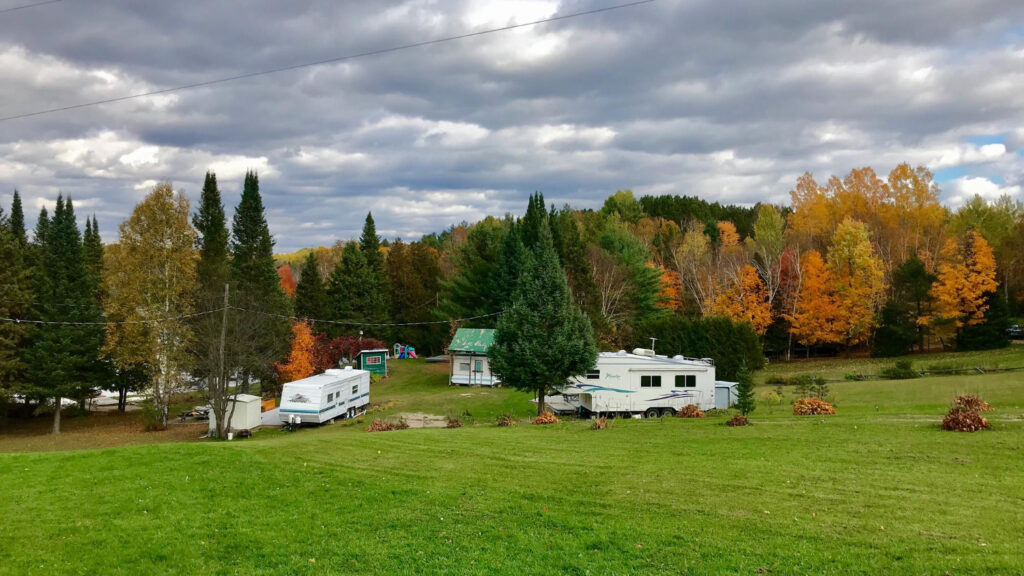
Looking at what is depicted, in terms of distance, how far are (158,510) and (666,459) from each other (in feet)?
32.7

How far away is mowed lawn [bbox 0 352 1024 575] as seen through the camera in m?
7.83

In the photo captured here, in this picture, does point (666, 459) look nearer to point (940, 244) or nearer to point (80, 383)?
point (80, 383)

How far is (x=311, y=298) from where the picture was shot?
53.3 metres

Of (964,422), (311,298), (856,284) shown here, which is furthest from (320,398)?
(856,284)

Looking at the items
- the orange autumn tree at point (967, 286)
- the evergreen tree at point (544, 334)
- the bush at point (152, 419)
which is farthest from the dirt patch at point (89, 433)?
the orange autumn tree at point (967, 286)

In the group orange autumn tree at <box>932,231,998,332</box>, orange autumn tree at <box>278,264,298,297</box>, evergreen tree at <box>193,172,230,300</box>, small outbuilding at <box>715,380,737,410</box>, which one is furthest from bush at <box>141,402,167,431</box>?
orange autumn tree at <box>278,264,298,297</box>

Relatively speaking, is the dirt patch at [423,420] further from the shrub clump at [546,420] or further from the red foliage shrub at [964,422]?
the red foliage shrub at [964,422]

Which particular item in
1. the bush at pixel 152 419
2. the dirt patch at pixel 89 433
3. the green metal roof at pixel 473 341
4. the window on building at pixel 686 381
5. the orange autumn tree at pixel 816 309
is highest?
the orange autumn tree at pixel 816 309

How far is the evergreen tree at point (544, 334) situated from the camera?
23156 mm

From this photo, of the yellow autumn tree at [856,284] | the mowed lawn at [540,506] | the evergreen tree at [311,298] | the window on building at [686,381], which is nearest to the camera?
the mowed lawn at [540,506]

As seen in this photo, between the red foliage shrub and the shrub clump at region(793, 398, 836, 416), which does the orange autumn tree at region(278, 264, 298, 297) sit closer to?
the shrub clump at region(793, 398, 836, 416)

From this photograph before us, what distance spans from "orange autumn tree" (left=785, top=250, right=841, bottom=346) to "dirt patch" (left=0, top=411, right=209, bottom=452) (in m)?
44.0

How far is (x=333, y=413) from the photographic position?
27.2m

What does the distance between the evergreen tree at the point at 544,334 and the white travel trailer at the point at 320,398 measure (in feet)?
27.1
